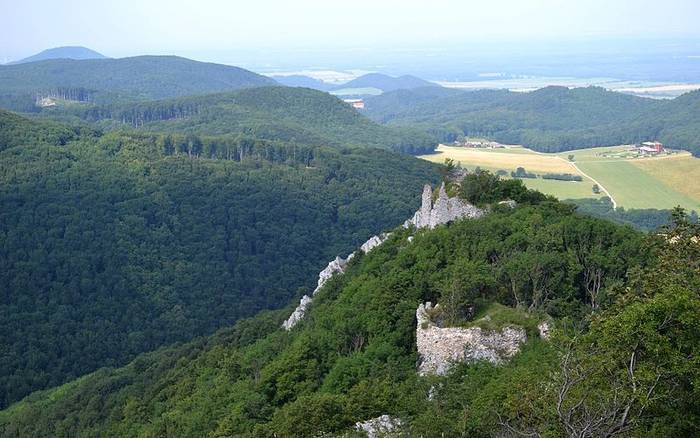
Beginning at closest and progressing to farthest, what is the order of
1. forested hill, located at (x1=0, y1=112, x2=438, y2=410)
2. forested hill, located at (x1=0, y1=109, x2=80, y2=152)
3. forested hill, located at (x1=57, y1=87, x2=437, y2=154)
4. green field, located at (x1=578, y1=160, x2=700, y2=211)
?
forested hill, located at (x1=0, y1=112, x2=438, y2=410), green field, located at (x1=578, y1=160, x2=700, y2=211), forested hill, located at (x1=0, y1=109, x2=80, y2=152), forested hill, located at (x1=57, y1=87, x2=437, y2=154)

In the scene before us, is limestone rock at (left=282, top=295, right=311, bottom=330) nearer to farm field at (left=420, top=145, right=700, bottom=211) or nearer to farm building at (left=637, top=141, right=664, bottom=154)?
farm field at (left=420, top=145, right=700, bottom=211)

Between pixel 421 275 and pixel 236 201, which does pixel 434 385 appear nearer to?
pixel 421 275

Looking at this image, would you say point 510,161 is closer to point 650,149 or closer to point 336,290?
point 650,149

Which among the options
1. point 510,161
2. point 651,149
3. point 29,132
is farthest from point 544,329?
point 651,149

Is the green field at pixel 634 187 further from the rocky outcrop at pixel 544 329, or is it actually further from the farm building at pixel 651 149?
the rocky outcrop at pixel 544 329

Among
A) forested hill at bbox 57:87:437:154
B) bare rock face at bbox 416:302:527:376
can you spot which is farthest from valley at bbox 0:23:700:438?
forested hill at bbox 57:87:437:154
